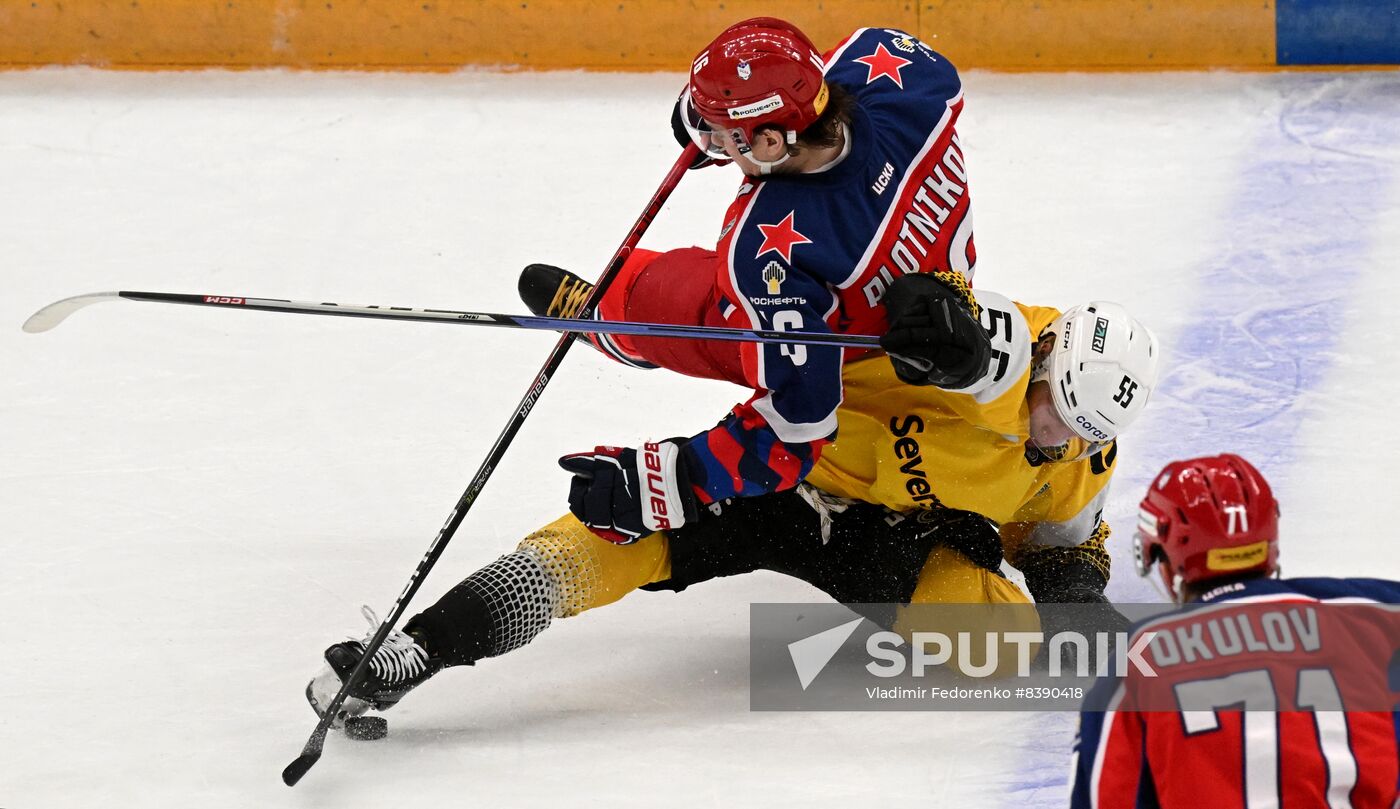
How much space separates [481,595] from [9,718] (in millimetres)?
867

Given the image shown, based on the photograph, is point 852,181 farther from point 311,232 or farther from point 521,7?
point 521,7

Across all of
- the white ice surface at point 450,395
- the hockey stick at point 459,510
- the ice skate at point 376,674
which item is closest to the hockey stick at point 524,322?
the hockey stick at point 459,510

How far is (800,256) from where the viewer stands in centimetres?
301

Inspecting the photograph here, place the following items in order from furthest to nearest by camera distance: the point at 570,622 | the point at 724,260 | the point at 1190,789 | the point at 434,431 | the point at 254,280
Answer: the point at 254,280 < the point at 434,431 < the point at 570,622 < the point at 724,260 < the point at 1190,789

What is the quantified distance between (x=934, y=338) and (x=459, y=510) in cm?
93

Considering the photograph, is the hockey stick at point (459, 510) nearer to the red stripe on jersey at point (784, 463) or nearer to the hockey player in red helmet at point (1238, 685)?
the red stripe on jersey at point (784, 463)

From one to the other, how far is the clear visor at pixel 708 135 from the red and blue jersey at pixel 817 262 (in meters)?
0.09

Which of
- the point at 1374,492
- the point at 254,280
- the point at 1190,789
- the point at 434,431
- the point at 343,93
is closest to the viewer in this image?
the point at 1190,789

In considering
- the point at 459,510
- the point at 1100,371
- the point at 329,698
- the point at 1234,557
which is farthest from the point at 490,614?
the point at 1234,557

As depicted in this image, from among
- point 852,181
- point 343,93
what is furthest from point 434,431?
point 343,93

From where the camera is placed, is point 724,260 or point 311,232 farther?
point 311,232

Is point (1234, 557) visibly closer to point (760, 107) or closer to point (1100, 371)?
point (1100, 371)

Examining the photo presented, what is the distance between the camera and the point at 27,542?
3771 mm

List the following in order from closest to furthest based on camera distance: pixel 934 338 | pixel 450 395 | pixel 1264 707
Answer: pixel 1264 707 → pixel 934 338 → pixel 450 395
